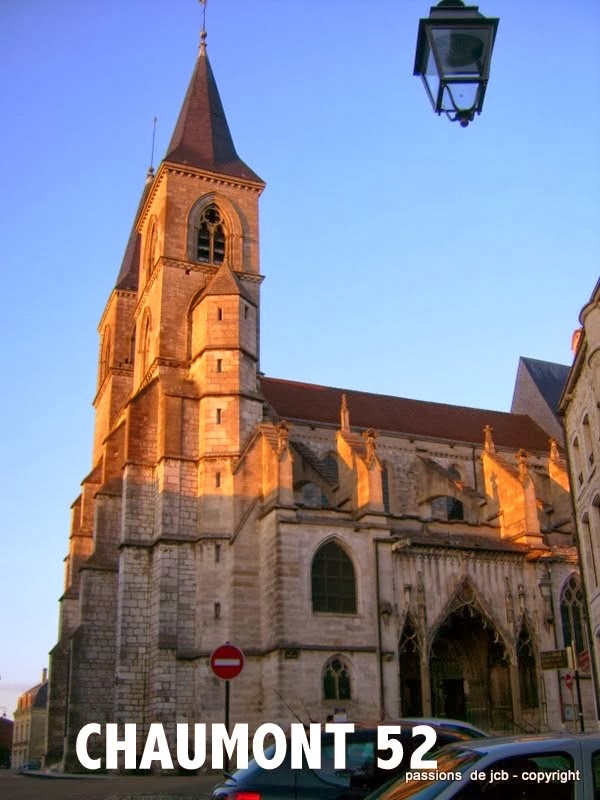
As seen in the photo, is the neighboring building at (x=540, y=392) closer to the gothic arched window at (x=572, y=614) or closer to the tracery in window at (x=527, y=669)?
the gothic arched window at (x=572, y=614)

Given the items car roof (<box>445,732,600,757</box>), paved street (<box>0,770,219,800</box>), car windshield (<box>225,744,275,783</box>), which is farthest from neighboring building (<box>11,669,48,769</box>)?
car roof (<box>445,732,600,757</box>)

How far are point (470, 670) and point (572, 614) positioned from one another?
148 inches

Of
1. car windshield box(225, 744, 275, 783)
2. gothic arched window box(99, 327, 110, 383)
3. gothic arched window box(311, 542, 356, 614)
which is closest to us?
car windshield box(225, 744, 275, 783)

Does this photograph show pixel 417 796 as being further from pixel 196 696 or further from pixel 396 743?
pixel 196 696

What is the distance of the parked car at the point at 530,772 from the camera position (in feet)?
17.6

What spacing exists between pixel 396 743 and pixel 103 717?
22.7m

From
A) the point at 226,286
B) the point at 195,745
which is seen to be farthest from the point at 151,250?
the point at 195,745

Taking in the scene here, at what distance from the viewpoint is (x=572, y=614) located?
29312 mm

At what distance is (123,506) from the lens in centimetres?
2969

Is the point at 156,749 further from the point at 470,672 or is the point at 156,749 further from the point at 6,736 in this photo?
the point at 6,736

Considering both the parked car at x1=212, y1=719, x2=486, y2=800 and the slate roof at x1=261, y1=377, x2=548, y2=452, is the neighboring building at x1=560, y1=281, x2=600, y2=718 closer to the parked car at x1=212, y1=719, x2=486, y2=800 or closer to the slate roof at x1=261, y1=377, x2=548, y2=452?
the parked car at x1=212, y1=719, x2=486, y2=800

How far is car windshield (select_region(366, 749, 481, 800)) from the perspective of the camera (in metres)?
5.58

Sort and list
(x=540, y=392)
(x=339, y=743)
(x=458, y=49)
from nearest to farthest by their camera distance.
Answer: (x=458, y=49)
(x=339, y=743)
(x=540, y=392)

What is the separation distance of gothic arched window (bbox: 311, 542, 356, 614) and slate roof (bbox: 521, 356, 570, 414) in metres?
19.8
